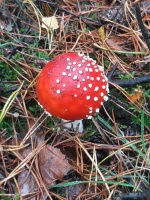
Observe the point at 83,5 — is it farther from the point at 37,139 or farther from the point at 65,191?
the point at 65,191

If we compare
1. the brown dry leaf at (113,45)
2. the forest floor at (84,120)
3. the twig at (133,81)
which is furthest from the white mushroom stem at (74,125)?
the brown dry leaf at (113,45)

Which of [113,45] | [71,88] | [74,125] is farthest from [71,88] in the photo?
[113,45]

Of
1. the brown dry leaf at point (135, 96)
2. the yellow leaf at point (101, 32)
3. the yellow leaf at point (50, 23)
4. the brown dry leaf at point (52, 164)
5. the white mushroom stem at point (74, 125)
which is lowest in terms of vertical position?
Answer: the brown dry leaf at point (52, 164)

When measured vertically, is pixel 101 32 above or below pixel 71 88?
above

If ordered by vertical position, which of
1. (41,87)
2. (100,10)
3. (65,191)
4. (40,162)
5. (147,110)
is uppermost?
(100,10)

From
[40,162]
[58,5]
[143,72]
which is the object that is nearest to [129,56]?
[143,72]

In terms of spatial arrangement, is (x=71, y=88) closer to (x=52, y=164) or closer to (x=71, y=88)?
(x=71, y=88)

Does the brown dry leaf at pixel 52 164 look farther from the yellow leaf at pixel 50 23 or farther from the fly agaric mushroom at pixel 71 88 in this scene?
the yellow leaf at pixel 50 23
